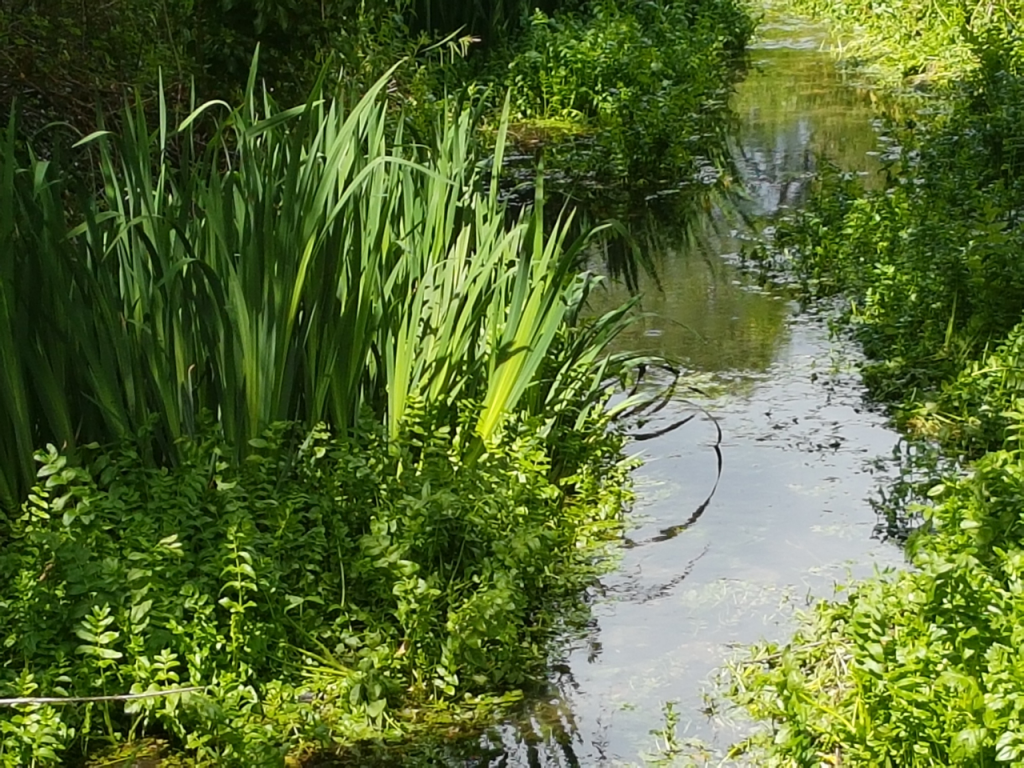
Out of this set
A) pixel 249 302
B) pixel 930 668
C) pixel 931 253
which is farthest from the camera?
pixel 931 253

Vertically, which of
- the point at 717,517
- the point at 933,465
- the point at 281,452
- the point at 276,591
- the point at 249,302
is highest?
the point at 249,302

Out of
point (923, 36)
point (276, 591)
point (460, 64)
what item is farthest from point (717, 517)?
point (923, 36)

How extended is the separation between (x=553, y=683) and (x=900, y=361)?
2.19 m

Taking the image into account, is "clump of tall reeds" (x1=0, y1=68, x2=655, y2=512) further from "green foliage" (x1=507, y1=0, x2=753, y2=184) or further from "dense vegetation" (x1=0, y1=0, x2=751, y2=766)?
→ "green foliage" (x1=507, y1=0, x2=753, y2=184)

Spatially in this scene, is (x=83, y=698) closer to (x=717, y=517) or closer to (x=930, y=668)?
(x=930, y=668)

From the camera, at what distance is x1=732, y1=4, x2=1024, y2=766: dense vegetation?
8.07 feet

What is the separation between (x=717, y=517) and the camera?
3986 mm

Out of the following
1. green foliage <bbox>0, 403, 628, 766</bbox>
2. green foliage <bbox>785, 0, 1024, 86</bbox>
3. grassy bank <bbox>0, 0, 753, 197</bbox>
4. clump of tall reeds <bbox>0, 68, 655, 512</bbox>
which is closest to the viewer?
green foliage <bbox>0, 403, 628, 766</bbox>

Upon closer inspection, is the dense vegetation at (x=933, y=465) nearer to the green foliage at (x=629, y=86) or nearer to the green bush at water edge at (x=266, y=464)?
the green bush at water edge at (x=266, y=464)

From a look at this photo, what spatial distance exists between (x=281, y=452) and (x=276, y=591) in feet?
1.62

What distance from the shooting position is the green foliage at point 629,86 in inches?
325

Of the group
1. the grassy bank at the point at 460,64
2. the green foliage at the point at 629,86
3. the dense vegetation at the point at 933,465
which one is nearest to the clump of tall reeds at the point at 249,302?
the grassy bank at the point at 460,64

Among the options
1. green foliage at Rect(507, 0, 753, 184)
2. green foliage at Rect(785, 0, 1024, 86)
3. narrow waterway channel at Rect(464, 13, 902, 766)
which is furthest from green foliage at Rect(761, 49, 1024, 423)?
green foliage at Rect(785, 0, 1024, 86)

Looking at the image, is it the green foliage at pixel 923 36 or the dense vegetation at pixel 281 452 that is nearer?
the dense vegetation at pixel 281 452
